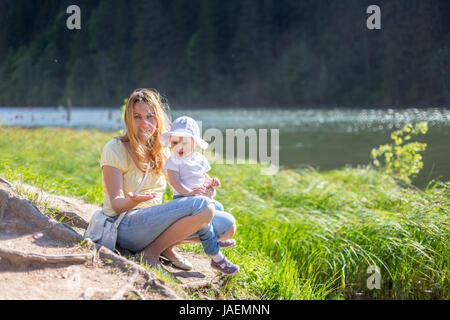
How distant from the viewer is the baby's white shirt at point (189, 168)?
275 cm

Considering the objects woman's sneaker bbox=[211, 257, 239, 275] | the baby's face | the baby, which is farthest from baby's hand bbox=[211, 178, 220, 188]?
woman's sneaker bbox=[211, 257, 239, 275]

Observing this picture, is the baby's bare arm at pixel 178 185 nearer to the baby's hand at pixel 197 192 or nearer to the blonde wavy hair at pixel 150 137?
the baby's hand at pixel 197 192

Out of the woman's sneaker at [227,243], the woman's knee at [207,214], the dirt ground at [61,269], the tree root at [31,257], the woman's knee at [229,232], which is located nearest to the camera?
the dirt ground at [61,269]

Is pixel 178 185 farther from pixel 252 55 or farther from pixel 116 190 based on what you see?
pixel 252 55

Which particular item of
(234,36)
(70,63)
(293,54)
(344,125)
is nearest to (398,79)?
(293,54)

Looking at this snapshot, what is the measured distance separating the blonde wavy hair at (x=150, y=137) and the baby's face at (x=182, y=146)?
249mm

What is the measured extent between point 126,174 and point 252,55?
52094 mm

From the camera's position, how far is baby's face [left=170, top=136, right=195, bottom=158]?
2744 mm

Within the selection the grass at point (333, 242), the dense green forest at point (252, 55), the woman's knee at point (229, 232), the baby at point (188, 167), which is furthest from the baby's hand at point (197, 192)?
the dense green forest at point (252, 55)

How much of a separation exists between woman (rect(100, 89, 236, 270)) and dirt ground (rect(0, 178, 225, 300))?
0.23 metres

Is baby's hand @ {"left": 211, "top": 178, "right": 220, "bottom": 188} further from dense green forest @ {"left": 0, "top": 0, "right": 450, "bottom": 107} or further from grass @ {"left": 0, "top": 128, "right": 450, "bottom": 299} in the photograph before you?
dense green forest @ {"left": 0, "top": 0, "right": 450, "bottom": 107}

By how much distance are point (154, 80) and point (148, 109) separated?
55.6 m

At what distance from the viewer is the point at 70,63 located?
48.4 m
